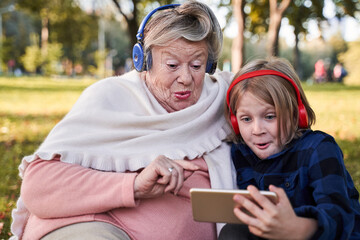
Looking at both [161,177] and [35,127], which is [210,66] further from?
[35,127]

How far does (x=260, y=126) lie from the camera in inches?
87.2

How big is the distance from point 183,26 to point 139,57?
1.12 feet

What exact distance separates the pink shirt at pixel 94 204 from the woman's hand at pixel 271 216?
476mm

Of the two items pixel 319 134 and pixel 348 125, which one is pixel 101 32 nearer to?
pixel 348 125

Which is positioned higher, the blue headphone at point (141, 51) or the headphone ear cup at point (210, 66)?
the blue headphone at point (141, 51)

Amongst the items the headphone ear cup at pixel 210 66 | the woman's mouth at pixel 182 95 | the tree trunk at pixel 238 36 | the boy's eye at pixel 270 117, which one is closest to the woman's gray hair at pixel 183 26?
the headphone ear cup at pixel 210 66

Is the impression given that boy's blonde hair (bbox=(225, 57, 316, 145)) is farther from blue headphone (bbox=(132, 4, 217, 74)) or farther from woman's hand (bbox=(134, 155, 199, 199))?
woman's hand (bbox=(134, 155, 199, 199))

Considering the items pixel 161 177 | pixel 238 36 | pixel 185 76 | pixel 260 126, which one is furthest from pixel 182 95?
pixel 238 36

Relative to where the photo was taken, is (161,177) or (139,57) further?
(139,57)

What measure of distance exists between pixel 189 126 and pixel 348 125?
6.87m

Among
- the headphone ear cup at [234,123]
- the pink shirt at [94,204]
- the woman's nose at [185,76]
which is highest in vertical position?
the woman's nose at [185,76]

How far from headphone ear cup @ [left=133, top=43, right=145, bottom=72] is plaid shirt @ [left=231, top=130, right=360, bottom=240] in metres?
0.78

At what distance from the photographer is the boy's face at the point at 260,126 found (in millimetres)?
2223

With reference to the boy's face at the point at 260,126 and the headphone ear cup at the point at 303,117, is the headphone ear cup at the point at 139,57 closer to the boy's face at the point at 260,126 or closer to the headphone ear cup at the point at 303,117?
the boy's face at the point at 260,126
